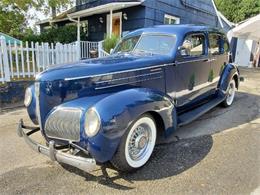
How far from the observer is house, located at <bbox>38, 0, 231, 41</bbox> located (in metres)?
11.5

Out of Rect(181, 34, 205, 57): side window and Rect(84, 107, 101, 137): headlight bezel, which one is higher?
Rect(181, 34, 205, 57): side window

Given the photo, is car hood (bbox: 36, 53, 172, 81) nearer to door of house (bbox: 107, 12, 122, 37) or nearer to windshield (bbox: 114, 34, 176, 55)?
windshield (bbox: 114, 34, 176, 55)

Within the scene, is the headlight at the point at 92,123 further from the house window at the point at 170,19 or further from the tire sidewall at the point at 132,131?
the house window at the point at 170,19

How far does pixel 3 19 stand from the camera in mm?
15422

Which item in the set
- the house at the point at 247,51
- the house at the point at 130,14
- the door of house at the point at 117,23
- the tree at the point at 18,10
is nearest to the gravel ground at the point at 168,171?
the house at the point at 130,14

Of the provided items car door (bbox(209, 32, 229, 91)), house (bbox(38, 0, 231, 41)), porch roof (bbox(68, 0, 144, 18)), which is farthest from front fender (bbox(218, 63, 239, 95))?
porch roof (bbox(68, 0, 144, 18))

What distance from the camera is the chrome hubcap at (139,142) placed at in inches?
126

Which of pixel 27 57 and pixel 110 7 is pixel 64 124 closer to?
pixel 27 57

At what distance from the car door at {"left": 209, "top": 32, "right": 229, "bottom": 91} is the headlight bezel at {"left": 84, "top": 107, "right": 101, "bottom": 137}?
350 cm

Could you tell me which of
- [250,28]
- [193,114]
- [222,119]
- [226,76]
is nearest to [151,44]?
[193,114]

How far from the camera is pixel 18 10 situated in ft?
51.7

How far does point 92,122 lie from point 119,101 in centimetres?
40

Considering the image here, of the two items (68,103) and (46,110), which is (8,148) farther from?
(68,103)

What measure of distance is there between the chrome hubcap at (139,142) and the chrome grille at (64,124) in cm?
72
